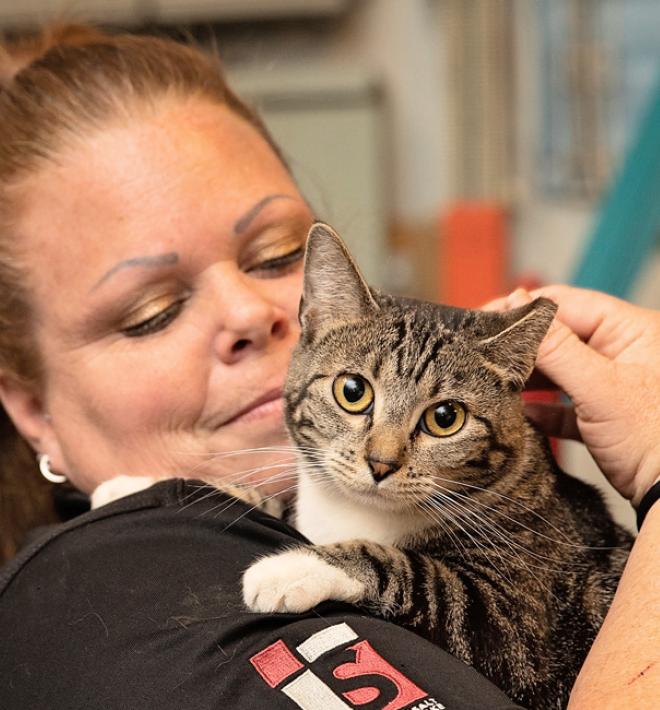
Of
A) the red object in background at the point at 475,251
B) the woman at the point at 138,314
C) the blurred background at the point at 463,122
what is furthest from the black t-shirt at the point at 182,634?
the red object in background at the point at 475,251

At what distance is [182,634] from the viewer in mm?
959

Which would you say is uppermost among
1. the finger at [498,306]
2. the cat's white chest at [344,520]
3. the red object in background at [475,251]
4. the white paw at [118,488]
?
the finger at [498,306]

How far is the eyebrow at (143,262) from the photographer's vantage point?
131 centimetres

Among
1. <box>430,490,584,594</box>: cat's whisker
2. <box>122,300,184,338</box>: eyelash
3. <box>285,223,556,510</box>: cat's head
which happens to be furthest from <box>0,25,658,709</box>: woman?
<box>430,490,584,594</box>: cat's whisker

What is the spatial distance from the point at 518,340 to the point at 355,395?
229 mm

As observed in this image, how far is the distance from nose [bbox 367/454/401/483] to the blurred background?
27.6 inches

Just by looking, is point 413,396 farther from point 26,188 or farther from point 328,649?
point 26,188

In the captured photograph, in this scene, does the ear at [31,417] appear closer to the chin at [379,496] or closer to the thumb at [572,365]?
the chin at [379,496]

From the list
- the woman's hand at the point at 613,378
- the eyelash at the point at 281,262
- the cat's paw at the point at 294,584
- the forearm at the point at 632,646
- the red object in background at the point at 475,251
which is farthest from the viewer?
the red object in background at the point at 475,251

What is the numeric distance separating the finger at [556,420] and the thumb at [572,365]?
0.19 m

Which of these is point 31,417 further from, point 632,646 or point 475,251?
point 475,251

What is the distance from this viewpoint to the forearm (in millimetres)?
852

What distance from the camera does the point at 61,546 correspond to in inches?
44.6

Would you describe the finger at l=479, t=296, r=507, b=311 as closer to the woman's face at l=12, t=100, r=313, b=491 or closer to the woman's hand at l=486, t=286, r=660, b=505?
the woman's hand at l=486, t=286, r=660, b=505
